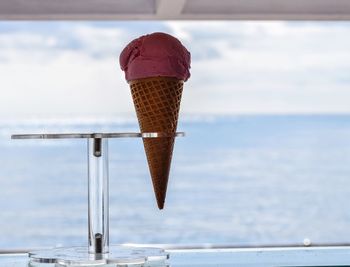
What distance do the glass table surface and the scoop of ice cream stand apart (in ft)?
1.74

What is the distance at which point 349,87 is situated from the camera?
59.7 ft

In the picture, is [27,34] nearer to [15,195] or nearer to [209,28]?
[209,28]

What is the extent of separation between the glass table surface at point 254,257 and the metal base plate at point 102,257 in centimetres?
24

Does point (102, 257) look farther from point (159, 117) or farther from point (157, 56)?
point (157, 56)

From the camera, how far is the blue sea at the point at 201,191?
1051cm

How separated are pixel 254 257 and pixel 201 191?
1105 cm

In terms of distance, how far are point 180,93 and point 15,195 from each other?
11616 mm

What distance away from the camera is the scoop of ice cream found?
1.79m

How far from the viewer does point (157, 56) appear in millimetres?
1791

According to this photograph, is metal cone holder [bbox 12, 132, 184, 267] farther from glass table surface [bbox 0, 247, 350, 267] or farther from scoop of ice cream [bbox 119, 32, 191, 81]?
glass table surface [bbox 0, 247, 350, 267]

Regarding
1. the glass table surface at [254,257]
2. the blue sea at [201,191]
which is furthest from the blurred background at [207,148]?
the glass table surface at [254,257]

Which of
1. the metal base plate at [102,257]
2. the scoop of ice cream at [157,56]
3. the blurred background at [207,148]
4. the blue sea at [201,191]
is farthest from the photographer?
the blurred background at [207,148]

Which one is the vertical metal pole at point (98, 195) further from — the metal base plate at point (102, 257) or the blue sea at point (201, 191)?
the blue sea at point (201, 191)

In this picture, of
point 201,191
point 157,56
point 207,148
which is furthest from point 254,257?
point 207,148
